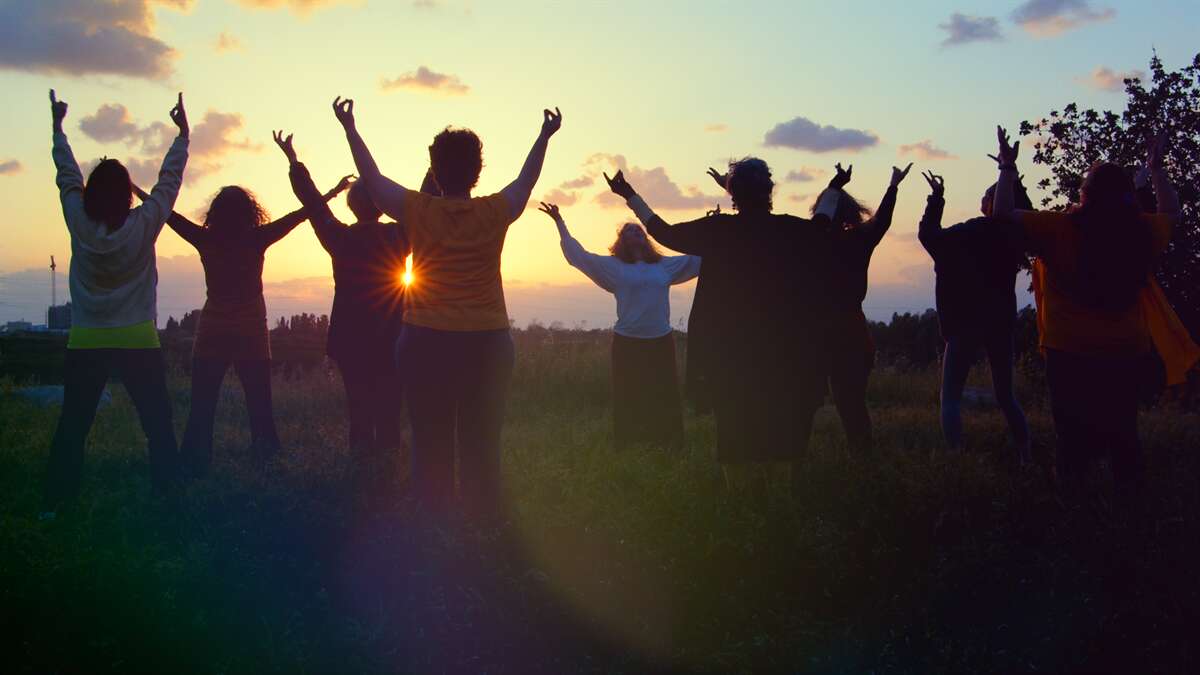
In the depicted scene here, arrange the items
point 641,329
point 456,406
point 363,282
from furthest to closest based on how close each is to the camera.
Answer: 1. point 641,329
2. point 363,282
3. point 456,406

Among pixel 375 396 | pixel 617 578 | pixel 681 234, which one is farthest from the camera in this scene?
pixel 375 396

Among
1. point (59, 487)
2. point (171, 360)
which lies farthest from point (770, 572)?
point (171, 360)

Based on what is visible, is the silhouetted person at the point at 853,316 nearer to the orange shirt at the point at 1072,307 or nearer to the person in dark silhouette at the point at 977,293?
the person in dark silhouette at the point at 977,293

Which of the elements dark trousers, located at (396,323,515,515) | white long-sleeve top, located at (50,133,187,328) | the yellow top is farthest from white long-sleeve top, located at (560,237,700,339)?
the yellow top

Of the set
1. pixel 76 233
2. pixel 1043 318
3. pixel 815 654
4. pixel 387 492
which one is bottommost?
pixel 815 654

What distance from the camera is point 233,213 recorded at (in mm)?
7637

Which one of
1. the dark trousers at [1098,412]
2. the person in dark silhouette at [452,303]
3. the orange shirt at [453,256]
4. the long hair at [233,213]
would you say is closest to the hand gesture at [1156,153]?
the dark trousers at [1098,412]

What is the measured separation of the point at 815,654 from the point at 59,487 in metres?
4.93

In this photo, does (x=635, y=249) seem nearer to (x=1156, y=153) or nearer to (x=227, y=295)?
(x=227, y=295)

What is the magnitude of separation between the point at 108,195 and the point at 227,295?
116 cm

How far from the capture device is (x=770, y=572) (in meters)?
5.45

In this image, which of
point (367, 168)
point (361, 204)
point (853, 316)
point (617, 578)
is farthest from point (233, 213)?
point (853, 316)

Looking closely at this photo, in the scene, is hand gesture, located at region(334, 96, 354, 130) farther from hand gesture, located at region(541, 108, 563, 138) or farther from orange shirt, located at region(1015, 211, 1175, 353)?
orange shirt, located at region(1015, 211, 1175, 353)

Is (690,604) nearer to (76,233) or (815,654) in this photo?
(815,654)
